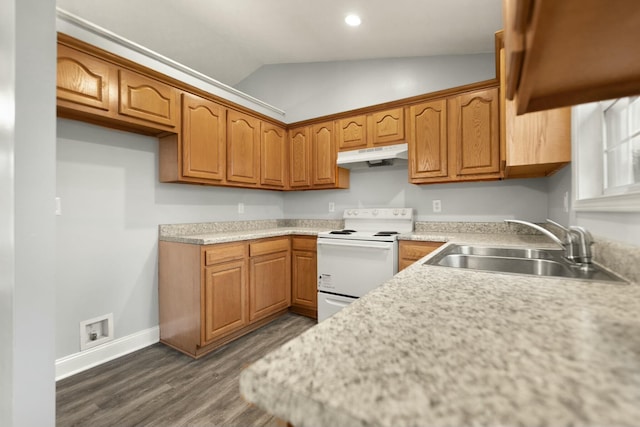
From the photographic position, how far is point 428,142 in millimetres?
2672

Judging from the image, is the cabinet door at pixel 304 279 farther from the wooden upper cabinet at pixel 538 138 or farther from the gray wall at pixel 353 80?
the wooden upper cabinet at pixel 538 138

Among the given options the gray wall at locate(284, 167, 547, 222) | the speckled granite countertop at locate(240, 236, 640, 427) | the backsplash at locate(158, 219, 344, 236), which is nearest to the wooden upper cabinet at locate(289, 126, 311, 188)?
the gray wall at locate(284, 167, 547, 222)

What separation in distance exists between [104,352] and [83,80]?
198 cm

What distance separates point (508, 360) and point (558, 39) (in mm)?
418

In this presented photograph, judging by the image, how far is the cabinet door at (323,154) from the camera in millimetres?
3188

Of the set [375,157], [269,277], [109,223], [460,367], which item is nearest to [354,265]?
[269,277]

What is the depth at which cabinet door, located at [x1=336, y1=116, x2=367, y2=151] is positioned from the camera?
118 inches

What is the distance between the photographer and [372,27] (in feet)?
8.59

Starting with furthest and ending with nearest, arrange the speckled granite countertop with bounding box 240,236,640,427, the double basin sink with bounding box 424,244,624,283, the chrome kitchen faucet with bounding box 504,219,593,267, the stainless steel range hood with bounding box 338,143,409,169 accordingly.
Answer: the stainless steel range hood with bounding box 338,143,409,169
the double basin sink with bounding box 424,244,624,283
the chrome kitchen faucet with bounding box 504,219,593,267
the speckled granite countertop with bounding box 240,236,640,427

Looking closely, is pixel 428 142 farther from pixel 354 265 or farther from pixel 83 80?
pixel 83 80

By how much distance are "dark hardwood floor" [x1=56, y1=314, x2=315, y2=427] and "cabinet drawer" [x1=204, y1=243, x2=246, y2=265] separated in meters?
0.76

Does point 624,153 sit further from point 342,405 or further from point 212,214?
point 212,214

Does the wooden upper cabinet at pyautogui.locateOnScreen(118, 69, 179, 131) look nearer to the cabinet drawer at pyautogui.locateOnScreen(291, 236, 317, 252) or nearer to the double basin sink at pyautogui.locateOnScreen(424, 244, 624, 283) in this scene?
the cabinet drawer at pyautogui.locateOnScreen(291, 236, 317, 252)

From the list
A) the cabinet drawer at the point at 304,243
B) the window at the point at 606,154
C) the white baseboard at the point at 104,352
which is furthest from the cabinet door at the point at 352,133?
the white baseboard at the point at 104,352
